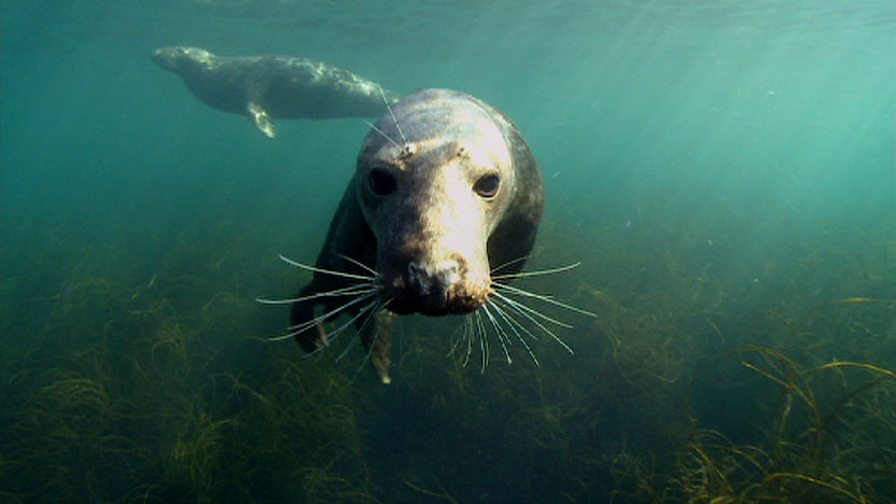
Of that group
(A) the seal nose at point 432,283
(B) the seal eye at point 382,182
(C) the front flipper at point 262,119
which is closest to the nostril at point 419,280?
(A) the seal nose at point 432,283

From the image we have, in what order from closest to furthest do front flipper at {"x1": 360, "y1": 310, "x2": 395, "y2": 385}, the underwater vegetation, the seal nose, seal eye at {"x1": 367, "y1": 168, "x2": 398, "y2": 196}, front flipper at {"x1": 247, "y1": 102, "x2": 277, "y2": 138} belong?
the seal nose
seal eye at {"x1": 367, "y1": 168, "x2": 398, "y2": 196}
front flipper at {"x1": 360, "y1": 310, "x2": 395, "y2": 385}
the underwater vegetation
front flipper at {"x1": 247, "y1": 102, "x2": 277, "y2": 138}

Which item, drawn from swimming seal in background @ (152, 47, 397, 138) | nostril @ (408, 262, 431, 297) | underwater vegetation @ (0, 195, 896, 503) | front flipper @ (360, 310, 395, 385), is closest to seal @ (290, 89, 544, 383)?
nostril @ (408, 262, 431, 297)

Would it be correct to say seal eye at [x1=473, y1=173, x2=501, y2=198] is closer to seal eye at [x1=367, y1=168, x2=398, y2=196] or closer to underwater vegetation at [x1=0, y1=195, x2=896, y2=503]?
seal eye at [x1=367, y1=168, x2=398, y2=196]

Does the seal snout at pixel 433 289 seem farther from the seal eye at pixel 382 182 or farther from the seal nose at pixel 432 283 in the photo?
the seal eye at pixel 382 182

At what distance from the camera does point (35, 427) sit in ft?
18.0

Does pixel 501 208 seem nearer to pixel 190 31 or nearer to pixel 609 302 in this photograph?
pixel 609 302

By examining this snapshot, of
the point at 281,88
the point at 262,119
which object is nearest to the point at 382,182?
the point at 262,119

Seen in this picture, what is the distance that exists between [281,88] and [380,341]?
34.5ft

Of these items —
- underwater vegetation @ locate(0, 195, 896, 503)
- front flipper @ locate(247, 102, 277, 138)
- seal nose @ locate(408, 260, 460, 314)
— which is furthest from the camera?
front flipper @ locate(247, 102, 277, 138)

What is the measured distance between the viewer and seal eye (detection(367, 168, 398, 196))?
233 centimetres

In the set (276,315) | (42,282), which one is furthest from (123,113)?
(276,315)

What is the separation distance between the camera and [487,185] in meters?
2.47

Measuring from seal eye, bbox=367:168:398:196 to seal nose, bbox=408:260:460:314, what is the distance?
64 centimetres

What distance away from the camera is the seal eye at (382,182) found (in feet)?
7.65
